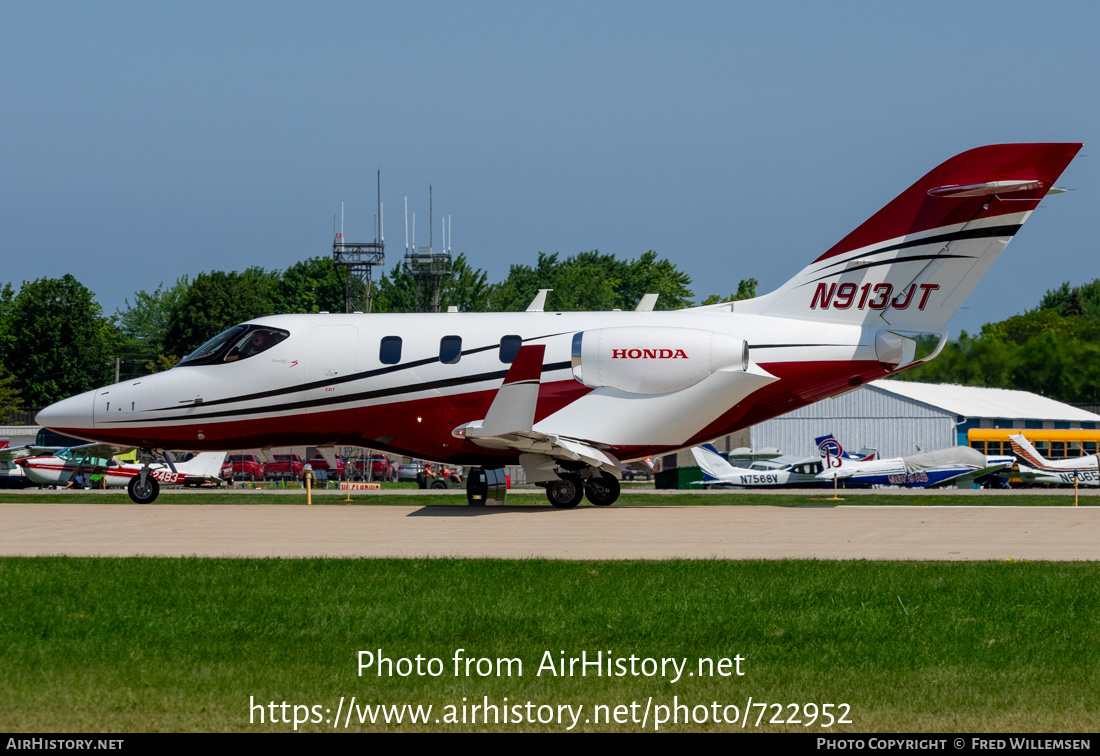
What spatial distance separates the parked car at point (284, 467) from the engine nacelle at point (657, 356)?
1862 inches

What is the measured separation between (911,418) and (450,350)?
127 ft

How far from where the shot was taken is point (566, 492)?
75.0 feet

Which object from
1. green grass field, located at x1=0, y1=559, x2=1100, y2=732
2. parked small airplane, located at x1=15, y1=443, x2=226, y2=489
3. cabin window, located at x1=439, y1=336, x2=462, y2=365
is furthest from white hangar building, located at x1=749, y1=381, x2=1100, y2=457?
green grass field, located at x1=0, y1=559, x2=1100, y2=732

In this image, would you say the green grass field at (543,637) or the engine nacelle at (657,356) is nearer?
the green grass field at (543,637)

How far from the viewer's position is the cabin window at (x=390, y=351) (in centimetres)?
2288

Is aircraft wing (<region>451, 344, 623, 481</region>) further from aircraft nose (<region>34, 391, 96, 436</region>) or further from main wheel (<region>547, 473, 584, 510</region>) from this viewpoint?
aircraft nose (<region>34, 391, 96, 436</region>)

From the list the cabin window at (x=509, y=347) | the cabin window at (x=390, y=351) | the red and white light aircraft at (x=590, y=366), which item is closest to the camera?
the red and white light aircraft at (x=590, y=366)

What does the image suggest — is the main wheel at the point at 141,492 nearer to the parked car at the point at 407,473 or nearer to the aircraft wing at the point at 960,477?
the aircraft wing at the point at 960,477

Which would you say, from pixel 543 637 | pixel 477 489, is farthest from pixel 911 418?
pixel 543 637

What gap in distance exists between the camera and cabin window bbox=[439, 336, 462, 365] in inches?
890

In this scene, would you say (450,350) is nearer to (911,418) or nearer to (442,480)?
(442,480)

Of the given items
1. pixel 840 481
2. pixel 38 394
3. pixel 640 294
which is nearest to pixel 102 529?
pixel 840 481

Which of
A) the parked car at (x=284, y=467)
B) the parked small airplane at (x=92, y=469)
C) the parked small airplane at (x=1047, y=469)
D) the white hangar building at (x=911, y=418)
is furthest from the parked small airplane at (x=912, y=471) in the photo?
the parked car at (x=284, y=467)

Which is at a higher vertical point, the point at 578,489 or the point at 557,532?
the point at 578,489
